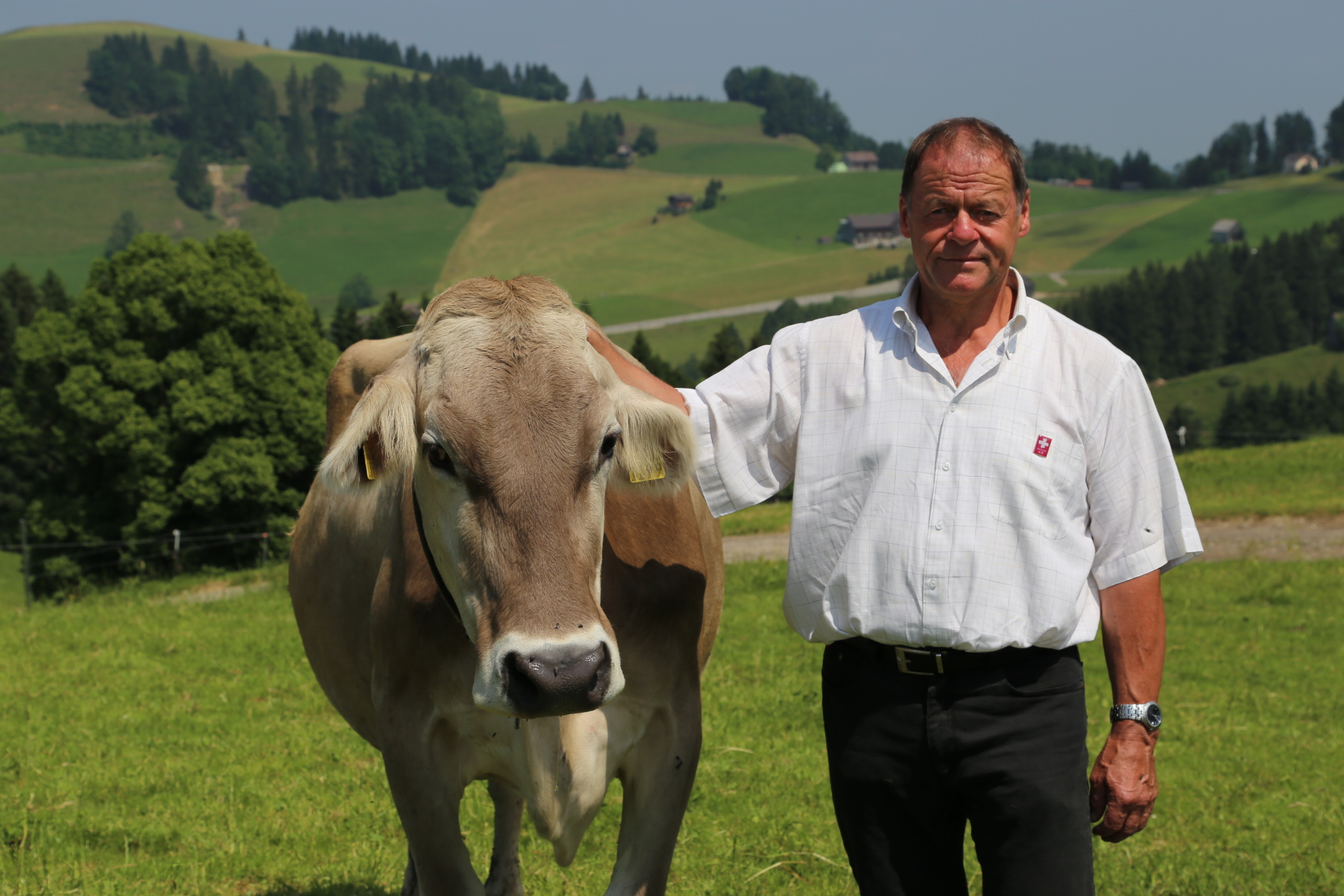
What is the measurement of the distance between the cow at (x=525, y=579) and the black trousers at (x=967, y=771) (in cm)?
69

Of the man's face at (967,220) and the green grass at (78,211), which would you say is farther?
the green grass at (78,211)

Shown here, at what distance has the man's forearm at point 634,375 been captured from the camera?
3559 millimetres

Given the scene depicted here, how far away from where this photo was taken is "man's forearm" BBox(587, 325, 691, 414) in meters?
3.56

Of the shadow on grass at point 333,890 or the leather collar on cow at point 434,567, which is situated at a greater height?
the leather collar on cow at point 434,567

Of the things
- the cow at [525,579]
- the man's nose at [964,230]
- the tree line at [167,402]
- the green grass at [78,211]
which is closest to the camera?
the cow at [525,579]

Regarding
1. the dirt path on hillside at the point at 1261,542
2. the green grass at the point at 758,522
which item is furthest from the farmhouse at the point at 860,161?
the dirt path on hillside at the point at 1261,542

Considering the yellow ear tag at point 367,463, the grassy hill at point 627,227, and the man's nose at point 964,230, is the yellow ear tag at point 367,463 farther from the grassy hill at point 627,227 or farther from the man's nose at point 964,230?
the grassy hill at point 627,227

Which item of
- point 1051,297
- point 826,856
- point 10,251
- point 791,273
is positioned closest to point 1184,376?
point 1051,297

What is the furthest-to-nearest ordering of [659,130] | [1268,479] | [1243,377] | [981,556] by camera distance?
[659,130]
[1243,377]
[1268,479]
[981,556]

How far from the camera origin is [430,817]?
3.62 m

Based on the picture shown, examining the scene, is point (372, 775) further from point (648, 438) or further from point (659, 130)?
point (659, 130)

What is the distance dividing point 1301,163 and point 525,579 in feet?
583

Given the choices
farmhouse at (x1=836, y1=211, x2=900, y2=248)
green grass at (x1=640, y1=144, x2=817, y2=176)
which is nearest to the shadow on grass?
farmhouse at (x1=836, y1=211, x2=900, y2=248)

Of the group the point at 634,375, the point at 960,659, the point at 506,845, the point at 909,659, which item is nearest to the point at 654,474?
the point at 634,375
